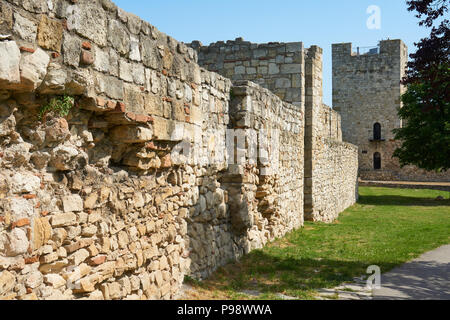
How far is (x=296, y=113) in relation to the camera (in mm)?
11242

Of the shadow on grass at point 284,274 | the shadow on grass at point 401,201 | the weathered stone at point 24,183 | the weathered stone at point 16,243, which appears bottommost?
the shadow on grass at point 401,201

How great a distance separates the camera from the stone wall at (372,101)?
108 feet

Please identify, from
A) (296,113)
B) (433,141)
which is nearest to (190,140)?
(296,113)

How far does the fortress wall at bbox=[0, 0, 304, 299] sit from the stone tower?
29.2 meters

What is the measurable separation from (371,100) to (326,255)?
91.3 feet

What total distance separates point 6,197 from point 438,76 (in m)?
6.77

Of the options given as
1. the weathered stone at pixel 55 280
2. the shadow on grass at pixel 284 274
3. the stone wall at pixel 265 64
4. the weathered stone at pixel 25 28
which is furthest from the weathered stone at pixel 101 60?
the stone wall at pixel 265 64

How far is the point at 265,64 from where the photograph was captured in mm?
11625

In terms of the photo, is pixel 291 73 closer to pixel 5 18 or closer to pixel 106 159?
pixel 106 159

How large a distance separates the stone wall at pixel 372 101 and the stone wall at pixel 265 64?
23541 millimetres

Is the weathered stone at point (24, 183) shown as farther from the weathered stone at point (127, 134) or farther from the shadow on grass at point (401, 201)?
the shadow on grass at point (401, 201)

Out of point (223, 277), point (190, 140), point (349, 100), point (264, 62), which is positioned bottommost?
point (223, 277)

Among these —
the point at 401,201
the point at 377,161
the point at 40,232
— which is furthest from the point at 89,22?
the point at 377,161

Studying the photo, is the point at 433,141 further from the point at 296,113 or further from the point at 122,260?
the point at 122,260
